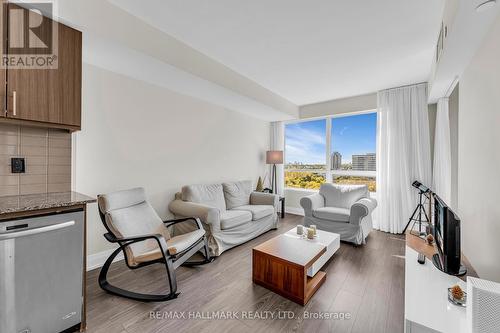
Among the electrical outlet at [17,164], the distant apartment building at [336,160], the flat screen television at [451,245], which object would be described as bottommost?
the flat screen television at [451,245]

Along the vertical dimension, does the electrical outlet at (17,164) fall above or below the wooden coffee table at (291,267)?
above

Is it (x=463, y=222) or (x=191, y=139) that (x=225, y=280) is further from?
(x=463, y=222)

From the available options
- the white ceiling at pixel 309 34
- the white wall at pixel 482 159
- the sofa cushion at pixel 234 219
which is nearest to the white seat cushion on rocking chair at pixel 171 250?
the sofa cushion at pixel 234 219

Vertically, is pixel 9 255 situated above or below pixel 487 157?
below

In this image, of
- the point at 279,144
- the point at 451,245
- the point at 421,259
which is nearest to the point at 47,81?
the point at 451,245

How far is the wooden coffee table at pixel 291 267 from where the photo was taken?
1.91 meters

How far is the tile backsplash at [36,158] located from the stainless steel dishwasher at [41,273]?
2.37ft

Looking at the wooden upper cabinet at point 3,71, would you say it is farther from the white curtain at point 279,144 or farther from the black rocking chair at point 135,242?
the white curtain at point 279,144

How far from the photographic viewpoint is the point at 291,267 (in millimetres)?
1948

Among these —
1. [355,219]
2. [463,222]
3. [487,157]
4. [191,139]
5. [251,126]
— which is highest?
[251,126]

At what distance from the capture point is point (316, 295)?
6.65 ft

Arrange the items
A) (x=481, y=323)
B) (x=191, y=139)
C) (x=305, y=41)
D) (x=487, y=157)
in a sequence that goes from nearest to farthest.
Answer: (x=481, y=323), (x=487, y=157), (x=305, y=41), (x=191, y=139)

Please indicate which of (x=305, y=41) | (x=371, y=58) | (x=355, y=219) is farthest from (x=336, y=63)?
(x=355, y=219)

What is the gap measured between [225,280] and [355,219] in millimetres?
2056
